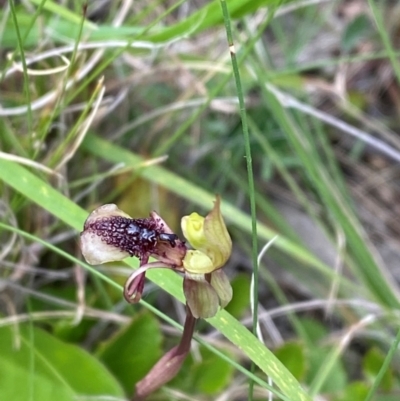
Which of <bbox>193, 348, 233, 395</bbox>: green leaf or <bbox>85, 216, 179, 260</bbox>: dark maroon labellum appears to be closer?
<bbox>85, 216, 179, 260</bbox>: dark maroon labellum

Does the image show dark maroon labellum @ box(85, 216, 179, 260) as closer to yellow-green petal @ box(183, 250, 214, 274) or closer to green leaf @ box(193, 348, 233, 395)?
yellow-green petal @ box(183, 250, 214, 274)

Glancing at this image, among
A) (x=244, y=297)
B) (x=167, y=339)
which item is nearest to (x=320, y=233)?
(x=244, y=297)

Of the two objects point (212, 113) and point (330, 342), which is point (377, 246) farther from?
point (212, 113)

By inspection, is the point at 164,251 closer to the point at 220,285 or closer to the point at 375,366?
the point at 220,285

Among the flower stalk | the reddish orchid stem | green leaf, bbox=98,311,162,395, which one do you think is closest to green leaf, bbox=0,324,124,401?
green leaf, bbox=98,311,162,395

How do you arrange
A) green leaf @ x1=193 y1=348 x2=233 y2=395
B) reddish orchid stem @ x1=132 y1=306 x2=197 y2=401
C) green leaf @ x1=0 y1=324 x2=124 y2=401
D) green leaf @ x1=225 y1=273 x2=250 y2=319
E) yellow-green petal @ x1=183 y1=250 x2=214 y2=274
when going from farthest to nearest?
1. green leaf @ x1=225 y1=273 x2=250 y2=319
2. green leaf @ x1=193 y1=348 x2=233 y2=395
3. green leaf @ x1=0 y1=324 x2=124 y2=401
4. reddish orchid stem @ x1=132 y1=306 x2=197 y2=401
5. yellow-green petal @ x1=183 y1=250 x2=214 y2=274

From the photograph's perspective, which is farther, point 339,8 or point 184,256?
point 339,8

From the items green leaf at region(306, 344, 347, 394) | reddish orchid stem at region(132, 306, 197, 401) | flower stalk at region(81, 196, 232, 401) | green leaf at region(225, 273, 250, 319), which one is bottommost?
green leaf at region(306, 344, 347, 394)
